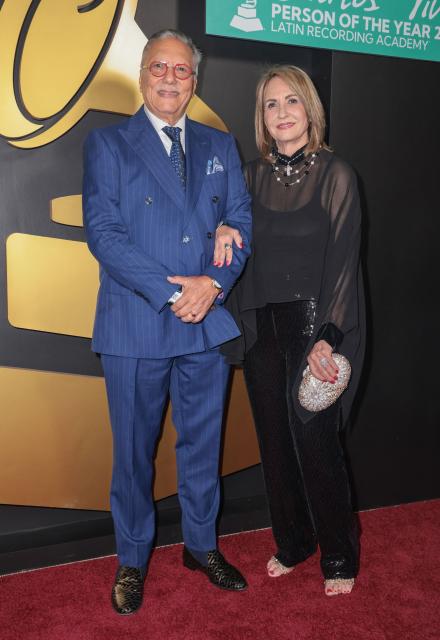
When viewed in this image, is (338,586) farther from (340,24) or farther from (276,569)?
(340,24)

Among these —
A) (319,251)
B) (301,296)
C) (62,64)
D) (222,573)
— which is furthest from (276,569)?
(62,64)

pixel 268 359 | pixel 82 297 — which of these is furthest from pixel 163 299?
pixel 82 297

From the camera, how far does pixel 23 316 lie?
8.25ft

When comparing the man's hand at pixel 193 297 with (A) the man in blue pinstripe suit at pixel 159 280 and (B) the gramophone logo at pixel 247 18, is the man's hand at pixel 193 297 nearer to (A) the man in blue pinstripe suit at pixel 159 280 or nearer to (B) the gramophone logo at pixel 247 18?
(A) the man in blue pinstripe suit at pixel 159 280

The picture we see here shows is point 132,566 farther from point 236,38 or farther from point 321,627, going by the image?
point 236,38

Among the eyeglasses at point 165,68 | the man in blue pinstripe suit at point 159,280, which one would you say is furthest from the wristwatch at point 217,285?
the eyeglasses at point 165,68

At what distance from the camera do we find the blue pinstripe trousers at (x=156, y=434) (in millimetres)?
2205

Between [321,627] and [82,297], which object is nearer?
[321,627]

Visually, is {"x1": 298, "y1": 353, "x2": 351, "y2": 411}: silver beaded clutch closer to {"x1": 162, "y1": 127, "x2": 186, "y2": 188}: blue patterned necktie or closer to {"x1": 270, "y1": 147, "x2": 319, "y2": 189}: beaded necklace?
{"x1": 270, "y1": 147, "x2": 319, "y2": 189}: beaded necklace

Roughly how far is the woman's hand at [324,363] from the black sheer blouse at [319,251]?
32 millimetres

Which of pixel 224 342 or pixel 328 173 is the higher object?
pixel 328 173

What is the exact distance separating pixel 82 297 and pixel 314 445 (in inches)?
42.9

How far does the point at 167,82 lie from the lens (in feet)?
6.88

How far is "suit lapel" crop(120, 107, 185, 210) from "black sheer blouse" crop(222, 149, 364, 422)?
0.32 meters
